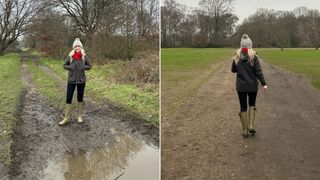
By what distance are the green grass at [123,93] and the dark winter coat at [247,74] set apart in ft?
7.93

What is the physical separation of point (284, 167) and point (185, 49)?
33.1 inches

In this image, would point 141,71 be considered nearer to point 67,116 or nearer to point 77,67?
point 67,116

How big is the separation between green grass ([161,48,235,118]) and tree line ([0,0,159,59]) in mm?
1268

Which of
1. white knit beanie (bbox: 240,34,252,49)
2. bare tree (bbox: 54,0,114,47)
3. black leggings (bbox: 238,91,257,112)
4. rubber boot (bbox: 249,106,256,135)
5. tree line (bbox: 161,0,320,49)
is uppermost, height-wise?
bare tree (bbox: 54,0,114,47)

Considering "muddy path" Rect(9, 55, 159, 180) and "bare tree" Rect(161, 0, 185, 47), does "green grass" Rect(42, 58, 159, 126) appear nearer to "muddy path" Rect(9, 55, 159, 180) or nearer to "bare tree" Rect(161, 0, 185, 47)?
"muddy path" Rect(9, 55, 159, 180)

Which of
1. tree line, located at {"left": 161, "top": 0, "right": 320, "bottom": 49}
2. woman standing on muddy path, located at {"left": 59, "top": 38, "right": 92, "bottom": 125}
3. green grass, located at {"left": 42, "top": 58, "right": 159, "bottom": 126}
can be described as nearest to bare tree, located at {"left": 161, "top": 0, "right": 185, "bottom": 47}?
tree line, located at {"left": 161, "top": 0, "right": 320, "bottom": 49}

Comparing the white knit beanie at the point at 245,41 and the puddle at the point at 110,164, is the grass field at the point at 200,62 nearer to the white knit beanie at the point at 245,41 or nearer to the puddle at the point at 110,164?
the white knit beanie at the point at 245,41

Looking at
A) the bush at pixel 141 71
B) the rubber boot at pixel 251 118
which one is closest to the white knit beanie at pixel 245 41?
the rubber boot at pixel 251 118

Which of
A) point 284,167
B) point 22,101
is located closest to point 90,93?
point 22,101

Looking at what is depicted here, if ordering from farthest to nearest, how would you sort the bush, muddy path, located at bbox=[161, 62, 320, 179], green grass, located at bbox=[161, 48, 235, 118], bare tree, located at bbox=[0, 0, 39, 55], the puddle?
1. bare tree, located at bbox=[0, 0, 39, 55]
2. the bush
3. the puddle
4. green grass, located at bbox=[161, 48, 235, 118]
5. muddy path, located at bbox=[161, 62, 320, 179]

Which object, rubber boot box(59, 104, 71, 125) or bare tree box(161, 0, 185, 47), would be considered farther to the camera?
rubber boot box(59, 104, 71, 125)

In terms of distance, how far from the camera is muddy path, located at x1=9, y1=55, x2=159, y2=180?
3.17 metres

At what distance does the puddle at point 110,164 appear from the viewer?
2.93m

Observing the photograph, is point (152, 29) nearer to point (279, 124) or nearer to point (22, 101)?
point (279, 124)
